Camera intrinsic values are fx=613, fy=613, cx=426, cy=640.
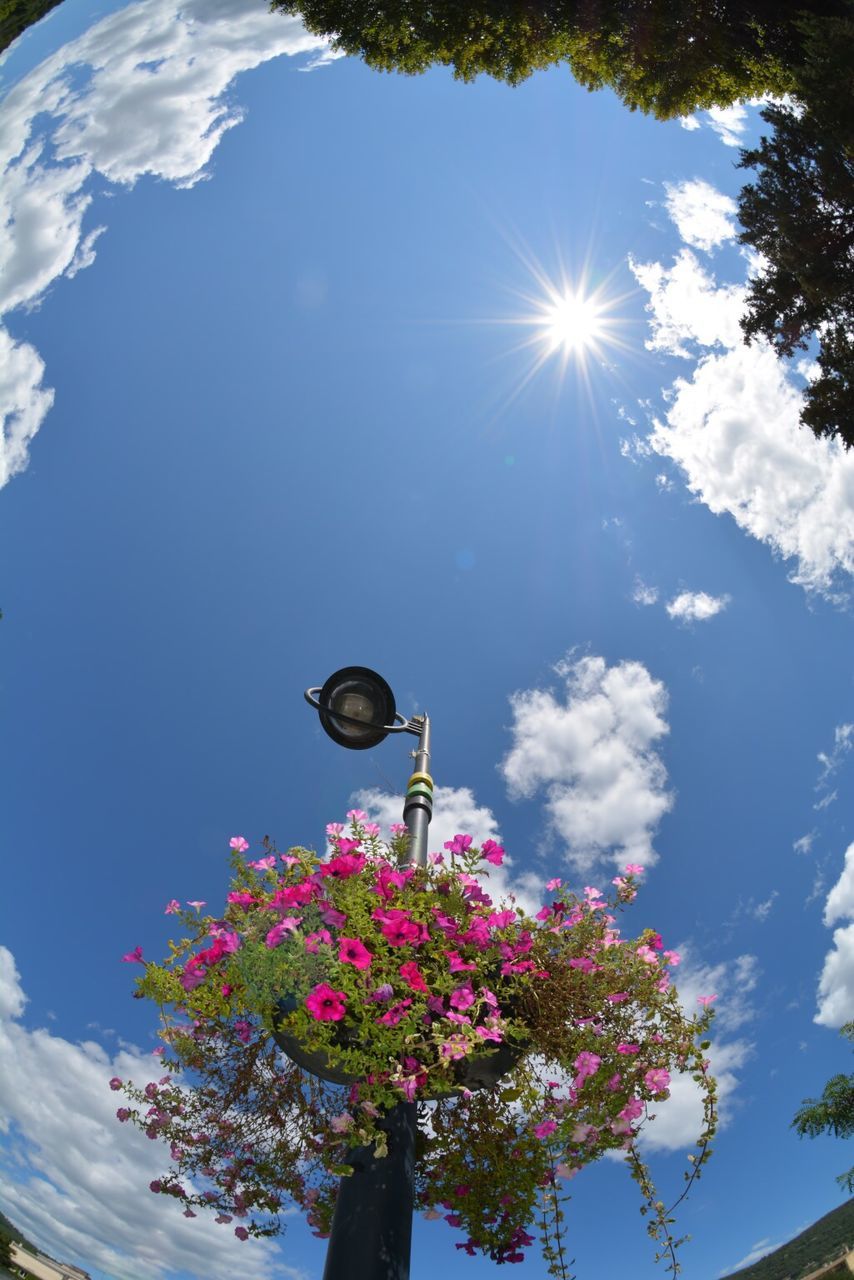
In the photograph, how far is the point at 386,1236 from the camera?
6.43 ft

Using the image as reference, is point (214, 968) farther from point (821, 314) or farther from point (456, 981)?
point (821, 314)

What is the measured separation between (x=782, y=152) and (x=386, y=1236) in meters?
7.55

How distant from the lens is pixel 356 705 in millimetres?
4371

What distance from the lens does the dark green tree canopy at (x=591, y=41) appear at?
6.10m

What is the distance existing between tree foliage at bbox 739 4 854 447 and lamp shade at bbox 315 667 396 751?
425 cm

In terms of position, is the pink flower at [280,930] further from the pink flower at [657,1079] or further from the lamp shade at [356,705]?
the lamp shade at [356,705]

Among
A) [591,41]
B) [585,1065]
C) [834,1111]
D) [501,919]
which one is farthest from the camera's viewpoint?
[834,1111]

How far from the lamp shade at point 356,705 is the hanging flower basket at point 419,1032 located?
140 centimetres

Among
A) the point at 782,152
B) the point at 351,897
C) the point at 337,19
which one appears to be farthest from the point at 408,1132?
the point at 337,19

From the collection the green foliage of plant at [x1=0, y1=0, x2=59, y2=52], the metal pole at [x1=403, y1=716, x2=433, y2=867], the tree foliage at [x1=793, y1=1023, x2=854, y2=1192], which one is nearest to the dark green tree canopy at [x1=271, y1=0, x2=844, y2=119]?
the green foliage of plant at [x1=0, y1=0, x2=59, y2=52]

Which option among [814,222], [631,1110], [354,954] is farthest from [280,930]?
[814,222]

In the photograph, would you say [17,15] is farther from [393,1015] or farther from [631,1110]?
[631,1110]

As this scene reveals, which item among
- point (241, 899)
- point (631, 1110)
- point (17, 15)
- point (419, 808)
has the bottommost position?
point (631, 1110)

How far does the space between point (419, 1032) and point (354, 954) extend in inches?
14.5
